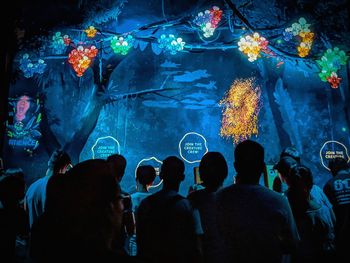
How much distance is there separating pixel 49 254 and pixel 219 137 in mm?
7062

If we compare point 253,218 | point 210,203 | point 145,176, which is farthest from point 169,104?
point 253,218

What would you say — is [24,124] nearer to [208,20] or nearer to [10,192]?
[10,192]

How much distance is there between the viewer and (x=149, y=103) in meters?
7.73

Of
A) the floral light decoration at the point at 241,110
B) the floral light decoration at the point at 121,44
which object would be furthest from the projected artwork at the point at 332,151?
the floral light decoration at the point at 121,44

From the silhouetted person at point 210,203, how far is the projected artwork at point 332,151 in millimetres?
6875

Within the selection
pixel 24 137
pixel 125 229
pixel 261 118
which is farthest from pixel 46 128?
pixel 261 118

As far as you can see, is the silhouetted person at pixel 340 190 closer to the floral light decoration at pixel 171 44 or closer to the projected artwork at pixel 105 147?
the projected artwork at pixel 105 147

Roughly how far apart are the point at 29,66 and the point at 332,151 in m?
7.93

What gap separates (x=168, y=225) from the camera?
2.32 metres

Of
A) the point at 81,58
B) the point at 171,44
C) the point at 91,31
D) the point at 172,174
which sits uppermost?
the point at 91,31

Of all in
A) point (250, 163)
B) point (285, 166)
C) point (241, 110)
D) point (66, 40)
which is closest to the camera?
point (250, 163)

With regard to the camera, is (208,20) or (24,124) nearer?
(24,124)

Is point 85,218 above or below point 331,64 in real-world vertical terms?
below

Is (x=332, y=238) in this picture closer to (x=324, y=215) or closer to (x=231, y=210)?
(x=324, y=215)
